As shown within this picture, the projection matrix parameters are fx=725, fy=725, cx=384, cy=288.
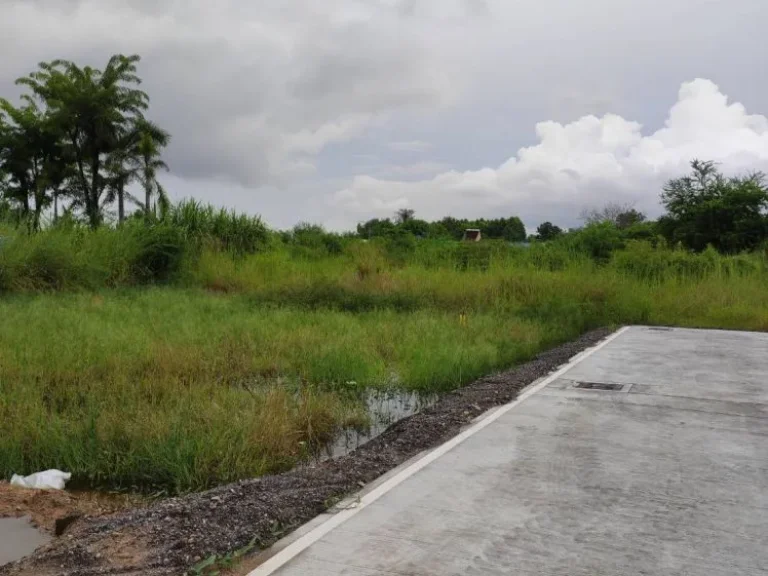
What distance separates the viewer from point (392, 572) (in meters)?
3.52

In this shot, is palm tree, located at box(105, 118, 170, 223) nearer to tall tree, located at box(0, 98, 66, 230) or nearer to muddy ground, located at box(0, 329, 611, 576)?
tall tree, located at box(0, 98, 66, 230)

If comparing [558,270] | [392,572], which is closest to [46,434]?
[392,572]

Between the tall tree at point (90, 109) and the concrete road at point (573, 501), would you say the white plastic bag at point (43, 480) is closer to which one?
the concrete road at point (573, 501)

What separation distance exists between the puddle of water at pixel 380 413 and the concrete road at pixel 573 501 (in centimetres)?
109

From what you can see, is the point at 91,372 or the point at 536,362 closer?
the point at 91,372

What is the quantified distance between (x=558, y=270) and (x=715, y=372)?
1275cm

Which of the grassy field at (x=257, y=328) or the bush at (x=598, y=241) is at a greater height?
the bush at (x=598, y=241)

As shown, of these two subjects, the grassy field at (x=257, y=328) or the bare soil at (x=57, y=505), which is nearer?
the bare soil at (x=57, y=505)

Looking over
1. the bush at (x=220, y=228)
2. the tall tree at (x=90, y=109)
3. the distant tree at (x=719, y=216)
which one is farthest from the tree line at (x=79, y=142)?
the distant tree at (x=719, y=216)

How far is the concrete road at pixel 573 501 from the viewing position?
12.0ft

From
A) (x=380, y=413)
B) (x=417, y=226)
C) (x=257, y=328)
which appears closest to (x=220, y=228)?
(x=257, y=328)

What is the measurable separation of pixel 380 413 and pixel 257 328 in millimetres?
4909

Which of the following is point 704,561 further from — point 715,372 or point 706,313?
point 706,313

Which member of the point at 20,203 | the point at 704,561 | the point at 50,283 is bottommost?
the point at 704,561
